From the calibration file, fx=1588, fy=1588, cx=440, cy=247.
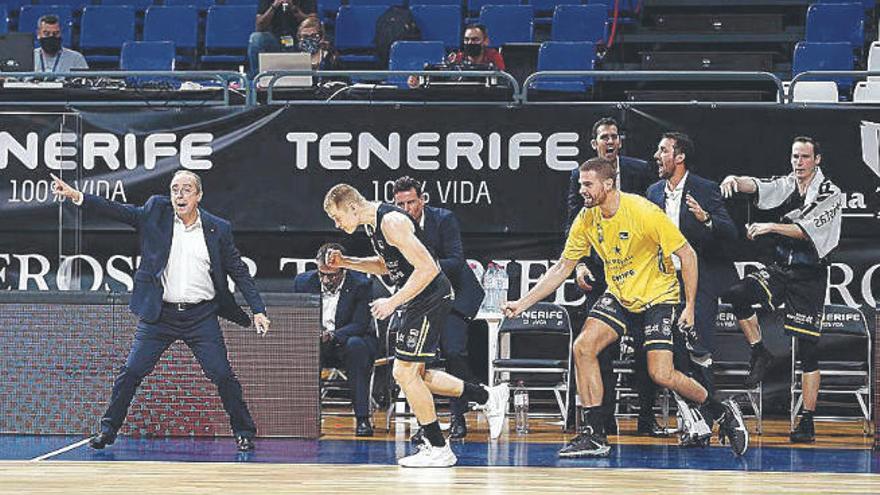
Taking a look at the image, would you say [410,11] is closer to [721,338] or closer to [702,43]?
[702,43]

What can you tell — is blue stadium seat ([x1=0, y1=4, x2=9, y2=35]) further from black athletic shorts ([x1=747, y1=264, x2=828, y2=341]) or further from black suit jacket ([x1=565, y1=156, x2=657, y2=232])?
black athletic shorts ([x1=747, y1=264, x2=828, y2=341])

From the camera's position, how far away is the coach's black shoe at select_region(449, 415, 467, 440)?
38.5 feet

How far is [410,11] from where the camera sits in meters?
16.8

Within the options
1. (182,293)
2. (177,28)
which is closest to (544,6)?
(177,28)

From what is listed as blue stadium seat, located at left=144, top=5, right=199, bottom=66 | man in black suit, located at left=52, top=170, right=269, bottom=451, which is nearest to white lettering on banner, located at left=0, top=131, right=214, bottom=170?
man in black suit, located at left=52, top=170, right=269, bottom=451

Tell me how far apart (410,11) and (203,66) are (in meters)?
2.44

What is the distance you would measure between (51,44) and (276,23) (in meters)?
2.29

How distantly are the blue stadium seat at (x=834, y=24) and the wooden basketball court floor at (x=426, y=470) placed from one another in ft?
17.6

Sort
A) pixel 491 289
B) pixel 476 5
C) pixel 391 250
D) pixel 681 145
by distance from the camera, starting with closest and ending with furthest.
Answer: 1. pixel 391 250
2. pixel 681 145
3. pixel 491 289
4. pixel 476 5

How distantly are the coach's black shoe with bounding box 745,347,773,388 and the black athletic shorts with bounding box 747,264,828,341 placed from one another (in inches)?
12.1

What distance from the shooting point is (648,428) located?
39.7 feet

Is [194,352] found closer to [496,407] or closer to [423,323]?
[423,323]

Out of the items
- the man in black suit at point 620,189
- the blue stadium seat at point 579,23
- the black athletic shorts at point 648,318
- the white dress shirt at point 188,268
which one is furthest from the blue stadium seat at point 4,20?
the black athletic shorts at point 648,318

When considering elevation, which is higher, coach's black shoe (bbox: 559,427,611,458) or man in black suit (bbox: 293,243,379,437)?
man in black suit (bbox: 293,243,379,437)
